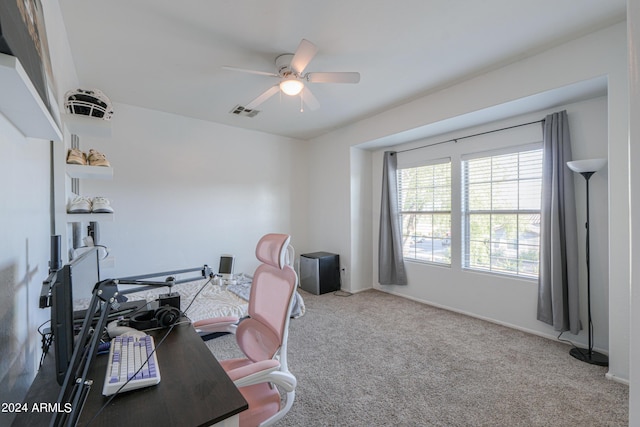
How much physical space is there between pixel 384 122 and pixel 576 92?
195cm

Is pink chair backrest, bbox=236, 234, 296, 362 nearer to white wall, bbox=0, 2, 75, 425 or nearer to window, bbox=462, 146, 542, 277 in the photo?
white wall, bbox=0, 2, 75, 425

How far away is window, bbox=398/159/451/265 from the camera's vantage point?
377cm

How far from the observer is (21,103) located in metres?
0.79

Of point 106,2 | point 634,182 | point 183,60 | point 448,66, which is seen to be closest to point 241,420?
point 634,182

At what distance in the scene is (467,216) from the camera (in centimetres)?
353

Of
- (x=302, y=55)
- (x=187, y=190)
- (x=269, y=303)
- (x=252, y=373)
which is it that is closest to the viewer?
(x=252, y=373)

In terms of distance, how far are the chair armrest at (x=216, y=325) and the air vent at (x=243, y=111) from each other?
9.10 ft

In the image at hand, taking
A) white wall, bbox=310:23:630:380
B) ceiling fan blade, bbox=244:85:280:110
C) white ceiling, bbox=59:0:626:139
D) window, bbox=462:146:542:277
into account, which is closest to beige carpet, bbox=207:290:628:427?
white wall, bbox=310:23:630:380

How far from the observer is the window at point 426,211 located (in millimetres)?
3768

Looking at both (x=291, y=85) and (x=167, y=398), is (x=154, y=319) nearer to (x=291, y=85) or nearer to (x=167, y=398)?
(x=167, y=398)

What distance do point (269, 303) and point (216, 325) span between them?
37cm

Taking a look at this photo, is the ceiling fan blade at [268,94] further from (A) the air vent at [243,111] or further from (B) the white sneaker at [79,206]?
(B) the white sneaker at [79,206]

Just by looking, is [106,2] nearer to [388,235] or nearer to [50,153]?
[50,153]

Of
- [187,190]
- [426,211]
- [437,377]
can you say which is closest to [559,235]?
[426,211]
